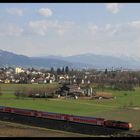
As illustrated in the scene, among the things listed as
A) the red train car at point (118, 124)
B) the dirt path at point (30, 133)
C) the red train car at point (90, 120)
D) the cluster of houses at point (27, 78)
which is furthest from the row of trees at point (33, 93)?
the red train car at point (118, 124)

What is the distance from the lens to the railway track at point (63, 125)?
2332cm

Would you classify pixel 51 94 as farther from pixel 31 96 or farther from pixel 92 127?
pixel 92 127

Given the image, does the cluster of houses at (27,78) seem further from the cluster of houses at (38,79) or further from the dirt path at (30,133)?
the dirt path at (30,133)

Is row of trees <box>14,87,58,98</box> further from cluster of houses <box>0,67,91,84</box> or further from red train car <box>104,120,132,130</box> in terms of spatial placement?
red train car <box>104,120,132,130</box>

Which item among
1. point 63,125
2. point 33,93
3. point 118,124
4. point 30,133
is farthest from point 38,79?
point 30,133

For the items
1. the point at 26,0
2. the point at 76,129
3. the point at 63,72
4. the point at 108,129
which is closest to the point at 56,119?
the point at 76,129

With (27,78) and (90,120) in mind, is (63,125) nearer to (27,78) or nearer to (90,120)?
(90,120)

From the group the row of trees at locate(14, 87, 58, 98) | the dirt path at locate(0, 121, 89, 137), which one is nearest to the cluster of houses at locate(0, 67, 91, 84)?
the row of trees at locate(14, 87, 58, 98)

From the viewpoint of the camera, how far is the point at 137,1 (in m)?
2.71

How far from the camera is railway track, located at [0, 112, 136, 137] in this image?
23316mm

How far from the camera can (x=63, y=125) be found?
2570 cm

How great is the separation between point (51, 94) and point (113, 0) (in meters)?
50.6

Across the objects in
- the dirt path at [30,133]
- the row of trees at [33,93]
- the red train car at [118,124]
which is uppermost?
the row of trees at [33,93]

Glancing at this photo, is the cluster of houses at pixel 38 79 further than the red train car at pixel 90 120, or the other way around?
the cluster of houses at pixel 38 79
